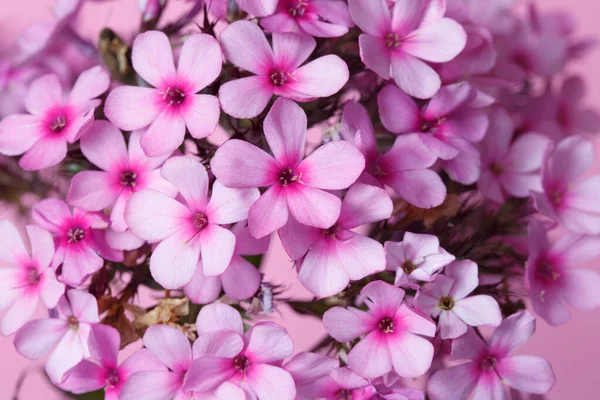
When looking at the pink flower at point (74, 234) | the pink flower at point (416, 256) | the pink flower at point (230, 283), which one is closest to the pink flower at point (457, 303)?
the pink flower at point (416, 256)

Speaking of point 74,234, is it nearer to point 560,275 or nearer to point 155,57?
point 155,57

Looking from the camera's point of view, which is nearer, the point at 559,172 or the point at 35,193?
the point at 559,172

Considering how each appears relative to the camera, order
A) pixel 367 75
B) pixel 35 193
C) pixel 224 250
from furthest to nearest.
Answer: pixel 35 193 → pixel 367 75 → pixel 224 250

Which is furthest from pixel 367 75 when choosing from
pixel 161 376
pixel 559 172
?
pixel 161 376

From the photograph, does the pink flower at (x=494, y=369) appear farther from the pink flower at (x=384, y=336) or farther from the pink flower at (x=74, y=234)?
the pink flower at (x=74, y=234)

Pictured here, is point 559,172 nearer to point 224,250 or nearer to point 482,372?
point 482,372

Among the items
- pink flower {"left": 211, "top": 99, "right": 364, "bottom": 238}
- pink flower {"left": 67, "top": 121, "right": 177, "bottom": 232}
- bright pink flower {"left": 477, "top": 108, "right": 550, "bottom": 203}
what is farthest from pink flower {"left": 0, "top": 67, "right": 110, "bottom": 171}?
bright pink flower {"left": 477, "top": 108, "right": 550, "bottom": 203}

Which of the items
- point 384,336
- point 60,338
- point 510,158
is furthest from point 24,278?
point 510,158
